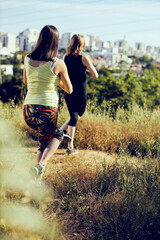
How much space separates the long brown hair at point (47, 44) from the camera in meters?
2.60

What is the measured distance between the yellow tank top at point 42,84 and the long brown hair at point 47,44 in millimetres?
73

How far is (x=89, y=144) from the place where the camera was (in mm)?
4383

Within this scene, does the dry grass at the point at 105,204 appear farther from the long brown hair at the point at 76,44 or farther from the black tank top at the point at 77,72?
the long brown hair at the point at 76,44

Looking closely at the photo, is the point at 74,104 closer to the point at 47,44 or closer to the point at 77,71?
the point at 77,71

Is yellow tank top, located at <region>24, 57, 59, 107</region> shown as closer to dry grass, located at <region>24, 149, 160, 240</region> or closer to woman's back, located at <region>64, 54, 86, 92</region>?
dry grass, located at <region>24, 149, 160, 240</region>

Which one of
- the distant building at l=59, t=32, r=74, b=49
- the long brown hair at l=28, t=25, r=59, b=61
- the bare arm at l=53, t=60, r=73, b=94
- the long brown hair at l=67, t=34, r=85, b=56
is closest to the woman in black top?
the long brown hair at l=67, t=34, r=85, b=56

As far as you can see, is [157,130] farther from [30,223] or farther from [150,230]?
[30,223]

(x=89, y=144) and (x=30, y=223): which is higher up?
(x=30, y=223)

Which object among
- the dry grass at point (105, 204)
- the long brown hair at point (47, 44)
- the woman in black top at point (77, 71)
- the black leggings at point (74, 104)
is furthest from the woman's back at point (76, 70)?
the dry grass at point (105, 204)

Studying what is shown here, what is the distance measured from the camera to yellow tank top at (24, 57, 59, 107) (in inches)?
105

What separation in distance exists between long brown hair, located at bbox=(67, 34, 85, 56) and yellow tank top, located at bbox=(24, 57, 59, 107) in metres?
1.11

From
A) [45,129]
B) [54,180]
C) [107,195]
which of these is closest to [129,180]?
[107,195]

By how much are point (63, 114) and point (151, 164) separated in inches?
86.6

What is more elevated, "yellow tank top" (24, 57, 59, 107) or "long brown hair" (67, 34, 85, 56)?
"long brown hair" (67, 34, 85, 56)
